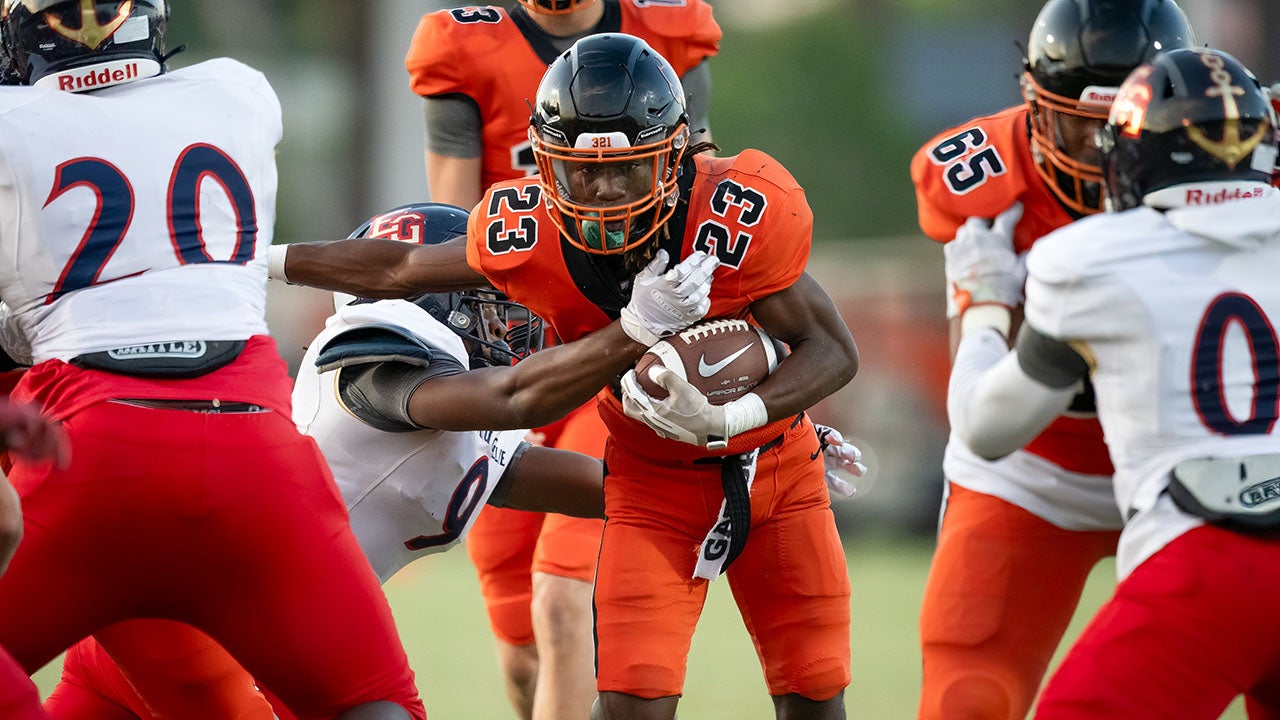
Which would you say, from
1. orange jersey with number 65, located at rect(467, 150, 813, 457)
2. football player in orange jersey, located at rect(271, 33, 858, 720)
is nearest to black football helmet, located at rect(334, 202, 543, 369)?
football player in orange jersey, located at rect(271, 33, 858, 720)

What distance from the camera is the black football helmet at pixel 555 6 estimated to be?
4.70 meters

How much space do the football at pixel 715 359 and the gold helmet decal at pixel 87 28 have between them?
1258 millimetres

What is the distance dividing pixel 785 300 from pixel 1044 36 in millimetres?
811

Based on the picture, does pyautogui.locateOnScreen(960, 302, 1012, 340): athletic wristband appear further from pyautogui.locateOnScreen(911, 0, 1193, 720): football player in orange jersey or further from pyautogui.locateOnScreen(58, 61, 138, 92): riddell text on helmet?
pyautogui.locateOnScreen(58, 61, 138, 92): riddell text on helmet

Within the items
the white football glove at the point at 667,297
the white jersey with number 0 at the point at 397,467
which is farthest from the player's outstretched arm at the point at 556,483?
the white football glove at the point at 667,297

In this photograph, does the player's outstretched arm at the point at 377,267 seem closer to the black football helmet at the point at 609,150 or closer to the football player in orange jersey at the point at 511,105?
the black football helmet at the point at 609,150

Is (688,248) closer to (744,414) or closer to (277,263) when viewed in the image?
(744,414)

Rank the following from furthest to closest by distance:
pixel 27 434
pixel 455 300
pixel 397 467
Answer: pixel 455 300 < pixel 397 467 < pixel 27 434

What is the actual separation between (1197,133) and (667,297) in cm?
102

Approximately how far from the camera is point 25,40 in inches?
130

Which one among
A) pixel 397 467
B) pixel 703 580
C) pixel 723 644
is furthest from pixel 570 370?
pixel 723 644

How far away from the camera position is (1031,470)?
359 cm

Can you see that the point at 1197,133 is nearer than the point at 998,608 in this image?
Yes

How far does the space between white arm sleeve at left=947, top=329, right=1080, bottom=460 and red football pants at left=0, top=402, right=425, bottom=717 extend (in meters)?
1.19
